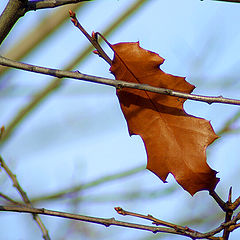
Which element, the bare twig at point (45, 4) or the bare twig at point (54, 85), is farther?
the bare twig at point (54, 85)

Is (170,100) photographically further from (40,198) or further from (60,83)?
(40,198)

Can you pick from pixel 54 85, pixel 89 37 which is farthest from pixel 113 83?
pixel 54 85

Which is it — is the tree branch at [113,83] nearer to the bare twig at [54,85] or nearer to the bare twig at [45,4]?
the bare twig at [45,4]

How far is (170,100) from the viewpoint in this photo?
34.5 inches

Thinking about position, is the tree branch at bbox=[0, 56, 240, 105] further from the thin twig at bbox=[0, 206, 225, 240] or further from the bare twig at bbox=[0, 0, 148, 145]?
the bare twig at bbox=[0, 0, 148, 145]

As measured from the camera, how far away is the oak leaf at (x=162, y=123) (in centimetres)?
85

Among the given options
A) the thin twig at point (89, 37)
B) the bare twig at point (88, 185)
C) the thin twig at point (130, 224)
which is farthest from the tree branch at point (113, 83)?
the bare twig at point (88, 185)

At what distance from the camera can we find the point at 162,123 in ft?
2.88

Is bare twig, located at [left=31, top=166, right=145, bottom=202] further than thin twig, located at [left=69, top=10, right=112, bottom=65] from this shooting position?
Yes

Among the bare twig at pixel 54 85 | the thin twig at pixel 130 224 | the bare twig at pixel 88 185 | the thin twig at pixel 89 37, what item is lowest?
the thin twig at pixel 130 224

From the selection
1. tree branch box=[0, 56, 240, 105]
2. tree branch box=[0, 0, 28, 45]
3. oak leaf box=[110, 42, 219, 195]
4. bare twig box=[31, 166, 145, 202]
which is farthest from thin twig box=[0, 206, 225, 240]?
bare twig box=[31, 166, 145, 202]

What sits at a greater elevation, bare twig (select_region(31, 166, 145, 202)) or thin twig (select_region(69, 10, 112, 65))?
bare twig (select_region(31, 166, 145, 202))

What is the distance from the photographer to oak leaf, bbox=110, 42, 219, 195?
2.81ft

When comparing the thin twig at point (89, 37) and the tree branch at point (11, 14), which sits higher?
the tree branch at point (11, 14)
